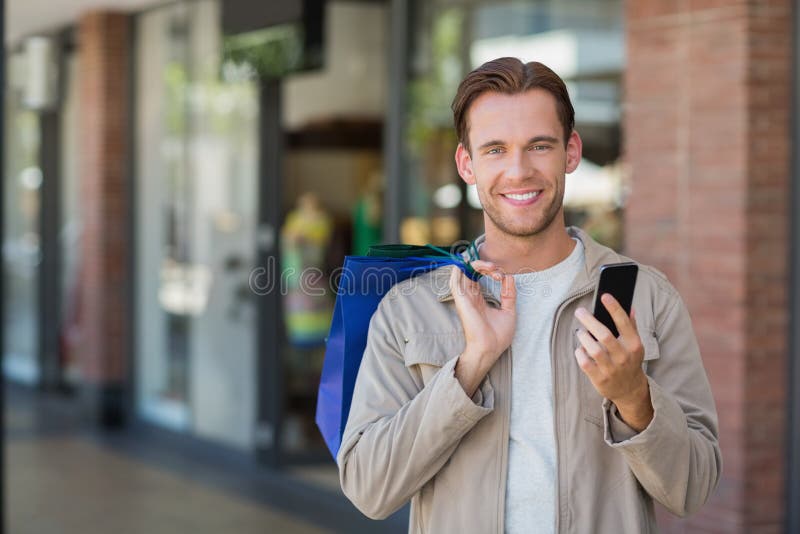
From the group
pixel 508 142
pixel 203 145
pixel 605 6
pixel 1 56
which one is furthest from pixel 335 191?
pixel 508 142

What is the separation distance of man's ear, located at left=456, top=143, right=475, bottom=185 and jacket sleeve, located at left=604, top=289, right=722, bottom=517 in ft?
1.33

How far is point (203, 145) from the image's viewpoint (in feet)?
28.1

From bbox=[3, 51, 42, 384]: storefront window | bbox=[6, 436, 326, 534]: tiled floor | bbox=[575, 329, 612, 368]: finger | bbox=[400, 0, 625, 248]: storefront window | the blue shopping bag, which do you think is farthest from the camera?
bbox=[3, 51, 42, 384]: storefront window

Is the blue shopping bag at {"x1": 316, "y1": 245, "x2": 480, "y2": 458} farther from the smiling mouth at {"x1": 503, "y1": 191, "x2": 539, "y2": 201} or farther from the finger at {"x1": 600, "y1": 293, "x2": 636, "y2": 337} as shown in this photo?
the finger at {"x1": 600, "y1": 293, "x2": 636, "y2": 337}

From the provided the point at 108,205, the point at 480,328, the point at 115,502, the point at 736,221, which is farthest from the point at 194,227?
the point at 480,328

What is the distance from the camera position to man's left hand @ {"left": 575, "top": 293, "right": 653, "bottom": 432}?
180cm

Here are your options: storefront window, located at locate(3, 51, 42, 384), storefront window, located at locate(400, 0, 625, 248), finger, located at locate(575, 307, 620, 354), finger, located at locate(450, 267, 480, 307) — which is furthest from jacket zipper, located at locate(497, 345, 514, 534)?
storefront window, located at locate(3, 51, 42, 384)

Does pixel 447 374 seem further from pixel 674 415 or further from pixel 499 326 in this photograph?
pixel 674 415

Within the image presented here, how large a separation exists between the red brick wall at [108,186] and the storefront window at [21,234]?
228 centimetres

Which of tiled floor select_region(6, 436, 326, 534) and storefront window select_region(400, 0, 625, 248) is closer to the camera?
storefront window select_region(400, 0, 625, 248)

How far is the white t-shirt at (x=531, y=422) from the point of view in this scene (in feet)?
6.51

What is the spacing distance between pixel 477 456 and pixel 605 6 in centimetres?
413

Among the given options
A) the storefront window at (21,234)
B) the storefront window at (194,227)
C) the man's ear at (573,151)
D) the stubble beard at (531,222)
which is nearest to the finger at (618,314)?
the stubble beard at (531,222)

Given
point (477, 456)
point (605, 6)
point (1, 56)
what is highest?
point (605, 6)
